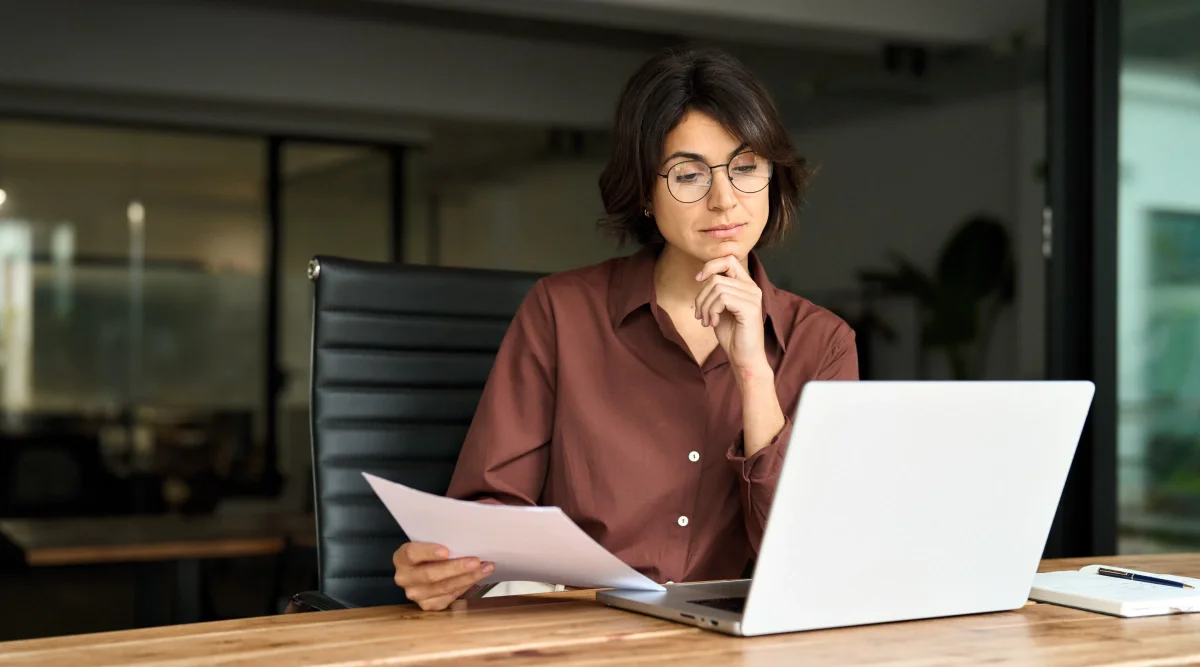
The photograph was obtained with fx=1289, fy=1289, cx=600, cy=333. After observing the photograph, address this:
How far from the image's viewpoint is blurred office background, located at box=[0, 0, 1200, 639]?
5523 mm

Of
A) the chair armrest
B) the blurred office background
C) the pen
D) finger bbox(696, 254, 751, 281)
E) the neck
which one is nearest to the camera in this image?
the pen

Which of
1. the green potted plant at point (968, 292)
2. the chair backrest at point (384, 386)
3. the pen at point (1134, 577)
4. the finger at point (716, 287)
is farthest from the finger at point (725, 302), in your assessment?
the green potted plant at point (968, 292)

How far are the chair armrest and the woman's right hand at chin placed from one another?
1.16 feet

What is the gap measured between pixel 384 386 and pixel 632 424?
555 millimetres

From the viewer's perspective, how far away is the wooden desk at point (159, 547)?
3.35 metres

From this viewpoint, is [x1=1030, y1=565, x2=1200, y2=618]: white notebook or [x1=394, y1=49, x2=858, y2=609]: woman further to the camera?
[x1=394, y1=49, x2=858, y2=609]: woman

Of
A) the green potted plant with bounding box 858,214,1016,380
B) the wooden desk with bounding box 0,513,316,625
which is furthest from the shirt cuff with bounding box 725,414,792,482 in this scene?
the green potted plant with bounding box 858,214,1016,380

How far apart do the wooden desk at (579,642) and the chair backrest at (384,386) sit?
2.27 ft

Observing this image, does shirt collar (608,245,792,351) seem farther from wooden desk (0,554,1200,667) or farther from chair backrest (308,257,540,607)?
wooden desk (0,554,1200,667)

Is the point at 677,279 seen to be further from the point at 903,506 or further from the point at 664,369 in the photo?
the point at 903,506

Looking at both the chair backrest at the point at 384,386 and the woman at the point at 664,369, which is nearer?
the woman at the point at 664,369

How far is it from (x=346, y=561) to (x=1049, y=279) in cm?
210

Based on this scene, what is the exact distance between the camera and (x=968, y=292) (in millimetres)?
5770

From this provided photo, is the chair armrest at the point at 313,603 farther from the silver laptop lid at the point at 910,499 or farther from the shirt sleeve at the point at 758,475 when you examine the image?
the silver laptop lid at the point at 910,499
